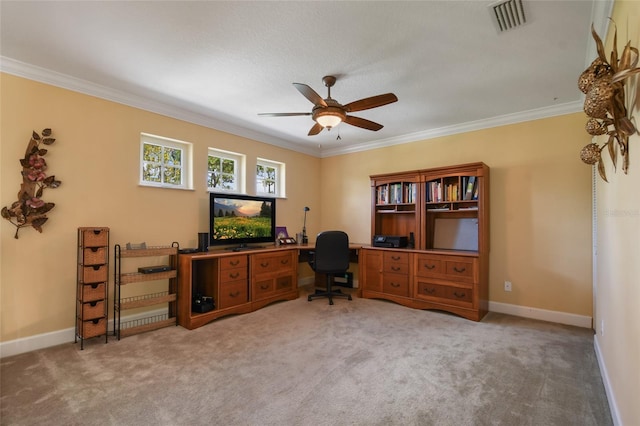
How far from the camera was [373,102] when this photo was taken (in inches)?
99.2

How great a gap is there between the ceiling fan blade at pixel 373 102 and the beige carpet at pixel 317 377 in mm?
2139

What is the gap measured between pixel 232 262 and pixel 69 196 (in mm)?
1701

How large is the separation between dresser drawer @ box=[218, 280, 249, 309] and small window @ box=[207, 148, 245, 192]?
1345mm

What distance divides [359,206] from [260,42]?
3.35 meters

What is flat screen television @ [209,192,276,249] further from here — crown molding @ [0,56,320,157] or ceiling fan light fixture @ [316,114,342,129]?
ceiling fan light fixture @ [316,114,342,129]

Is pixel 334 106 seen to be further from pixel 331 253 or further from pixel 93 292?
pixel 93 292

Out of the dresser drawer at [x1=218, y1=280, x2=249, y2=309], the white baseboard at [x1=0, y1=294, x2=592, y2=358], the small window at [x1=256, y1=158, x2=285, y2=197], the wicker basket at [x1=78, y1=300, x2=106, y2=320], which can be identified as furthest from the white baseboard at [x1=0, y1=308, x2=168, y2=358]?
the small window at [x1=256, y1=158, x2=285, y2=197]

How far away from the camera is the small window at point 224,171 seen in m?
4.09

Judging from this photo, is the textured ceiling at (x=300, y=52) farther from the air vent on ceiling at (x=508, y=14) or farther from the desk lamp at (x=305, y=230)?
the desk lamp at (x=305, y=230)

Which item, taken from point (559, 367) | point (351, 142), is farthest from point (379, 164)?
point (559, 367)

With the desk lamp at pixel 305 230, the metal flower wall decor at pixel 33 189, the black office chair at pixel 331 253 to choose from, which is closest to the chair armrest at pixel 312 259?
the black office chair at pixel 331 253

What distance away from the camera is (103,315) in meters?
2.76

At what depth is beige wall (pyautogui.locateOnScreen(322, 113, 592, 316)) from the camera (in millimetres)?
3301

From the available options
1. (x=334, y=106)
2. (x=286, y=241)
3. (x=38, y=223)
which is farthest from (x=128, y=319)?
(x=334, y=106)
